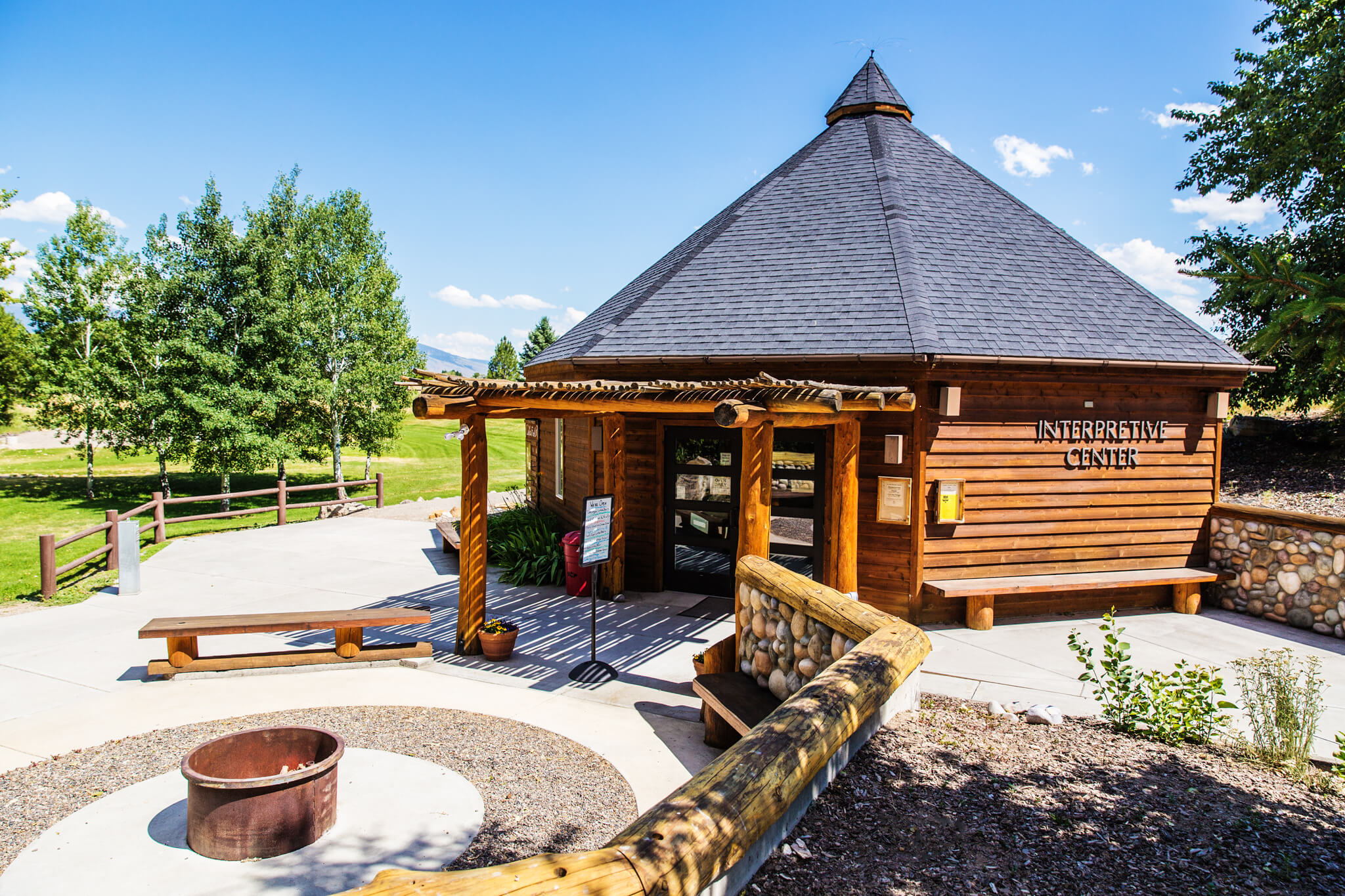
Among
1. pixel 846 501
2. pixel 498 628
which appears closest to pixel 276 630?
pixel 498 628

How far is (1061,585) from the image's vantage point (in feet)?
29.1

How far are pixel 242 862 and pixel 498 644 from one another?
3488 mm

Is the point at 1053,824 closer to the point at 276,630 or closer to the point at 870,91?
the point at 276,630

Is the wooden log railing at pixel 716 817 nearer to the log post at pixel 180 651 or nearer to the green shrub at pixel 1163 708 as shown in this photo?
the green shrub at pixel 1163 708

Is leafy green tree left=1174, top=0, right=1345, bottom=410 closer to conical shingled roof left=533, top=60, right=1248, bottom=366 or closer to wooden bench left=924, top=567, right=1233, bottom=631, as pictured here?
conical shingled roof left=533, top=60, right=1248, bottom=366

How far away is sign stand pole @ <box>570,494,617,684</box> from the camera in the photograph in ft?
22.8

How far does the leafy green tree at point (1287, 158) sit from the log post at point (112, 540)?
52.7 feet

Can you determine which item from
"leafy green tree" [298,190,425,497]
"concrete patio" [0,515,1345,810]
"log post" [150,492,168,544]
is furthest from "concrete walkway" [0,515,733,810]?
"leafy green tree" [298,190,425,497]

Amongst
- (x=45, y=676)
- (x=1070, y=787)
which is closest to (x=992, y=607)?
(x=1070, y=787)

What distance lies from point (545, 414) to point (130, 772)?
5110 mm

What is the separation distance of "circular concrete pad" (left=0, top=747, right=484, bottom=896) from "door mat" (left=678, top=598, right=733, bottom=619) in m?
4.52

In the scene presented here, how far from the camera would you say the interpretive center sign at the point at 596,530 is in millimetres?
7074

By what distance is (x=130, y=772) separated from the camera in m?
4.98

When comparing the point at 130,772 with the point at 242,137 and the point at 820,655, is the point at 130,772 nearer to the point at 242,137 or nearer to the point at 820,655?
the point at 820,655
